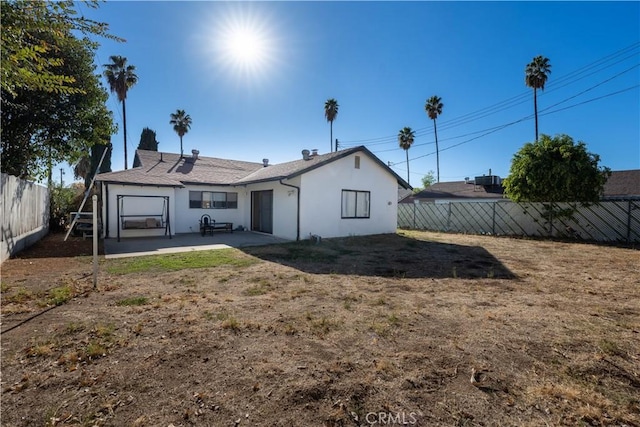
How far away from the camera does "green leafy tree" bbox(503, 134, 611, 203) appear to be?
1304 centimetres

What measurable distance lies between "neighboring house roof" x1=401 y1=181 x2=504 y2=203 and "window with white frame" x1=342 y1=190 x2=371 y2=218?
16.1m

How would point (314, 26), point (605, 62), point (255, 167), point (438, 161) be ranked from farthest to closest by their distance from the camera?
point (438, 161) < point (255, 167) < point (605, 62) < point (314, 26)

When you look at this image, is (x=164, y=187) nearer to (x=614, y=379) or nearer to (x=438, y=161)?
(x=614, y=379)

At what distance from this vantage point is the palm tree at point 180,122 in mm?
28750

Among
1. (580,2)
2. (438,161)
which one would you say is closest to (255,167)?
(580,2)

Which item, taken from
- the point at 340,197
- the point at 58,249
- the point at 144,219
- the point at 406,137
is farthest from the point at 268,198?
the point at 406,137

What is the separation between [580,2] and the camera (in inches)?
379

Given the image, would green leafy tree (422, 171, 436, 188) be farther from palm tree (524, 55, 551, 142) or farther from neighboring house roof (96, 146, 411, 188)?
neighboring house roof (96, 146, 411, 188)

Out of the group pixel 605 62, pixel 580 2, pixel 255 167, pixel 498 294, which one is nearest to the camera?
pixel 498 294

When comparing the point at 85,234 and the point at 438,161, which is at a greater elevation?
the point at 438,161

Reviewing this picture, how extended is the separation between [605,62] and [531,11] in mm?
8097

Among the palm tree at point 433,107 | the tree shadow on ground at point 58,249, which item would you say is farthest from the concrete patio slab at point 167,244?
the palm tree at point 433,107

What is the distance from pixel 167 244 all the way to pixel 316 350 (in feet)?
30.6

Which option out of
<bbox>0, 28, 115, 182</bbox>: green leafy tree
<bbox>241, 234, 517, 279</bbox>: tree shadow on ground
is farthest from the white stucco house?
<bbox>0, 28, 115, 182</bbox>: green leafy tree
